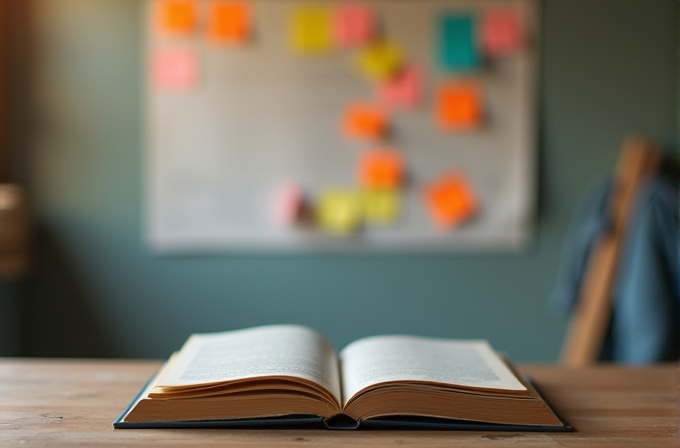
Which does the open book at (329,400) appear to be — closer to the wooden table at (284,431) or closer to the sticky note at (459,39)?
the wooden table at (284,431)

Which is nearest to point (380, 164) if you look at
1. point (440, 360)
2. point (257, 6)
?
point (257, 6)

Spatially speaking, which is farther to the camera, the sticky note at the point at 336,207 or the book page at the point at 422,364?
the sticky note at the point at 336,207

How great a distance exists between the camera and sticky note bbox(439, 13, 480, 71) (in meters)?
2.58

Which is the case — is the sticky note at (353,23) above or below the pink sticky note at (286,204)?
above

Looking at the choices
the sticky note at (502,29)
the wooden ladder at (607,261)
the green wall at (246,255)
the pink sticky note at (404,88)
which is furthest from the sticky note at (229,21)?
the wooden ladder at (607,261)

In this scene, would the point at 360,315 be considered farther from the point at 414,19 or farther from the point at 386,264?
the point at 414,19

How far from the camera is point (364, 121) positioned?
2.60 meters

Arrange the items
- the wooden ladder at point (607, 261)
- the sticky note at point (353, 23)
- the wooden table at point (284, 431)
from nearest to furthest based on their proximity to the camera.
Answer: the wooden table at point (284, 431) → the wooden ladder at point (607, 261) → the sticky note at point (353, 23)

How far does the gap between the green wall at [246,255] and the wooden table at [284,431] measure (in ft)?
4.65

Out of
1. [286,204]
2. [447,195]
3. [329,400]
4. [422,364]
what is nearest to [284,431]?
[329,400]

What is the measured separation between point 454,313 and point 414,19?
41.3 inches

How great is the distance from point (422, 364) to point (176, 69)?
186cm

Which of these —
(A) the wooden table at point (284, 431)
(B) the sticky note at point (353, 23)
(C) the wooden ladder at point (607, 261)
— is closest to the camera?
(A) the wooden table at point (284, 431)

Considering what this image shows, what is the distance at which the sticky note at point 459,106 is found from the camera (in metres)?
2.60
